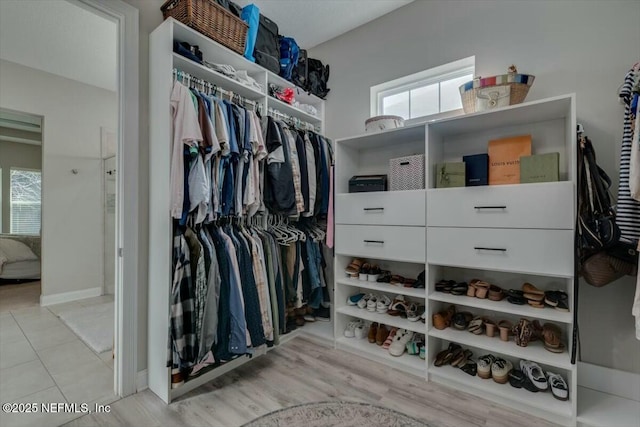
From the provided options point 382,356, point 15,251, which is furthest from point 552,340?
point 15,251

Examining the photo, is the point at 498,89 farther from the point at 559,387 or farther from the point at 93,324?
the point at 93,324

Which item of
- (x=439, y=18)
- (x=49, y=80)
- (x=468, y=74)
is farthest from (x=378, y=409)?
(x=49, y=80)

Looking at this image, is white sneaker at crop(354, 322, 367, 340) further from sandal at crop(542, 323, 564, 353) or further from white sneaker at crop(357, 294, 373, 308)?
sandal at crop(542, 323, 564, 353)

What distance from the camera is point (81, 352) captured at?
2090 mm

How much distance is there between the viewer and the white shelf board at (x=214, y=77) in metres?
1.64

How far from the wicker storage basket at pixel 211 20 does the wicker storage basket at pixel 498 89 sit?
1.55 m

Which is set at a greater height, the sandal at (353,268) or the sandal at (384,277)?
the sandal at (353,268)

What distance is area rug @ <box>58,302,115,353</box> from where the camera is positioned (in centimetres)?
222


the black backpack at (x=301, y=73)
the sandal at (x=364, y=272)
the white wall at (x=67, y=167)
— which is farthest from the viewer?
the white wall at (x=67, y=167)

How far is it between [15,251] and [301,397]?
5.03 meters

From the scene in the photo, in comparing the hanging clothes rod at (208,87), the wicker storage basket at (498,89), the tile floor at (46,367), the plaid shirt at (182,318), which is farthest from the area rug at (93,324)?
the wicker storage basket at (498,89)

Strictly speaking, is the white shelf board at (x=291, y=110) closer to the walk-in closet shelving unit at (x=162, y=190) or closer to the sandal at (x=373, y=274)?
the walk-in closet shelving unit at (x=162, y=190)

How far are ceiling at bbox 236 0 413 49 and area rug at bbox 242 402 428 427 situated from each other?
280 centimetres

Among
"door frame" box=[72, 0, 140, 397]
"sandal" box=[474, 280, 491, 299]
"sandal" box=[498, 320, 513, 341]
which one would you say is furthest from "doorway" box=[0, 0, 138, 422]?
"sandal" box=[498, 320, 513, 341]
